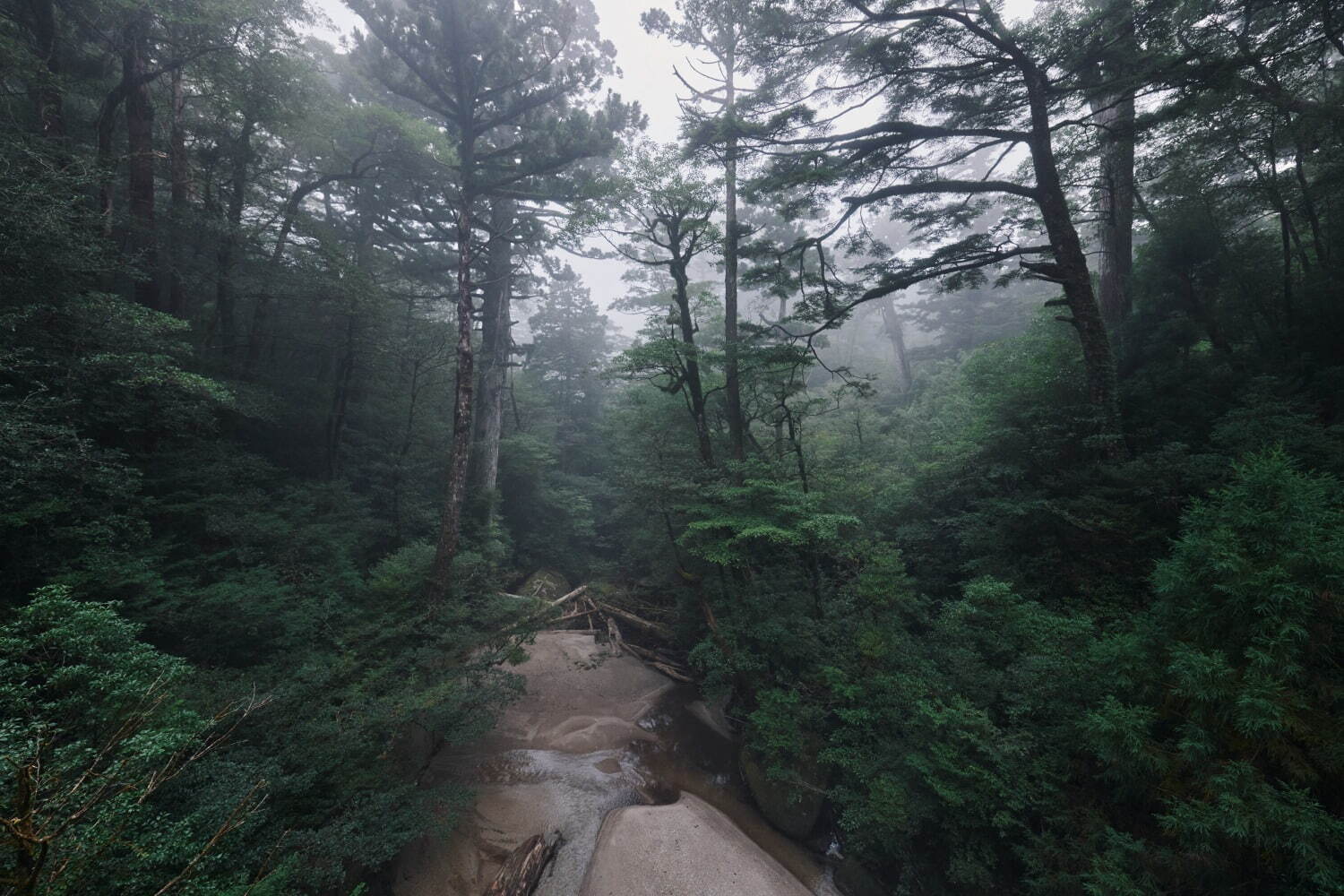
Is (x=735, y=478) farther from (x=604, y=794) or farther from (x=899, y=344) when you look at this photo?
(x=899, y=344)

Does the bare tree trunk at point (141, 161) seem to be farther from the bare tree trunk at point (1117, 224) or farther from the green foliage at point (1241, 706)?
the bare tree trunk at point (1117, 224)

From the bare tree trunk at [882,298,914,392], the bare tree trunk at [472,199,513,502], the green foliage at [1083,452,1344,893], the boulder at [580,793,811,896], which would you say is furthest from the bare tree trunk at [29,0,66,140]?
the bare tree trunk at [882,298,914,392]

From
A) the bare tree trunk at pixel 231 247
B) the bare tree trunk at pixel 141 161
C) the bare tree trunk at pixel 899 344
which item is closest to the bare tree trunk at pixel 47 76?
the bare tree trunk at pixel 141 161

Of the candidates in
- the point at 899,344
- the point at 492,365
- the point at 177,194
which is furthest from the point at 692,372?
the point at 899,344

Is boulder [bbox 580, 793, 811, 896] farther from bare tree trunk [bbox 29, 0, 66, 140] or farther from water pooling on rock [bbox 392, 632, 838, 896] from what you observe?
bare tree trunk [bbox 29, 0, 66, 140]

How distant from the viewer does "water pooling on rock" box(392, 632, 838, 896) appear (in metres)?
4.71

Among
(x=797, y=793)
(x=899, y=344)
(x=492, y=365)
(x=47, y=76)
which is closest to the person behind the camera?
(x=797, y=793)

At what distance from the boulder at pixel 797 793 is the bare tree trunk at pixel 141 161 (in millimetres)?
12222

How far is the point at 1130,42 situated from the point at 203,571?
14.0m

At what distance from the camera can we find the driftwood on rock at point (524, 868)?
4.52 meters

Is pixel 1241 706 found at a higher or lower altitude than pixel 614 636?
higher

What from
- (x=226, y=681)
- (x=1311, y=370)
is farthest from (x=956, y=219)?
(x=226, y=681)

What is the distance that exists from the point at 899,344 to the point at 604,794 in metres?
21.1

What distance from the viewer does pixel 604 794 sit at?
611 cm
